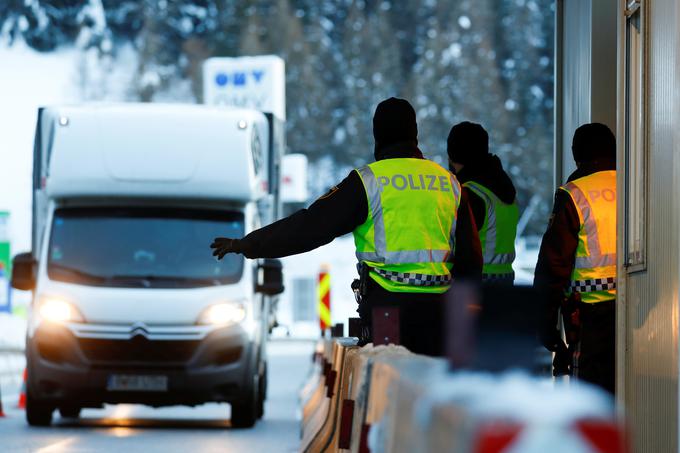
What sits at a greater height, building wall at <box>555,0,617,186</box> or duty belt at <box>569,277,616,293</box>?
building wall at <box>555,0,617,186</box>

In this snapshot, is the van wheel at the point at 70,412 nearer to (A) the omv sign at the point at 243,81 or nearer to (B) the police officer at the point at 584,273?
(B) the police officer at the point at 584,273

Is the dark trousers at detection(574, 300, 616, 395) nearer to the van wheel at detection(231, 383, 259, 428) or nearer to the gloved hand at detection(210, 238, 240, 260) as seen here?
the gloved hand at detection(210, 238, 240, 260)

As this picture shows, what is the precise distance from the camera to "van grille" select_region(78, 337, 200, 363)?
15.1 metres

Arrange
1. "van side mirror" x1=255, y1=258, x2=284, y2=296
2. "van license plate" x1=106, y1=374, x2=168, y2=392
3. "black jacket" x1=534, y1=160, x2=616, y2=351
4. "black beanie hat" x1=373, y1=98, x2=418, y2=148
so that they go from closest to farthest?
"black beanie hat" x1=373, y1=98, x2=418, y2=148
"black jacket" x1=534, y1=160, x2=616, y2=351
"van license plate" x1=106, y1=374, x2=168, y2=392
"van side mirror" x1=255, y1=258, x2=284, y2=296

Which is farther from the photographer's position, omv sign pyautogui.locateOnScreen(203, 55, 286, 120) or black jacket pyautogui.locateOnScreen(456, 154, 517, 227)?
omv sign pyautogui.locateOnScreen(203, 55, 286, 120)

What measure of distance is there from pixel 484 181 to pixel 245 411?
6.12 meters

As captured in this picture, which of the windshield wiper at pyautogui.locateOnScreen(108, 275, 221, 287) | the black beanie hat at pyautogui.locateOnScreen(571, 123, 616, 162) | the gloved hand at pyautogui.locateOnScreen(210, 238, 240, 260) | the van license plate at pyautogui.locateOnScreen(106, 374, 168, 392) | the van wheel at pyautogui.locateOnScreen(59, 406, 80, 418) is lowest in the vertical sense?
the van wheel at pyautogui.locateOnScreen(59, 406, 80, 418)

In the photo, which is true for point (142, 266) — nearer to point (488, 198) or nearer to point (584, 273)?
point (488, 198)

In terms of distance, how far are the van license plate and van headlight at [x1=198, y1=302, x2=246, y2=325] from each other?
2.30 feet

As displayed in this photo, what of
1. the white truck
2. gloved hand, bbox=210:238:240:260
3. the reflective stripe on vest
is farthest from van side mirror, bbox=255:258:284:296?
gloved hand, bbox=210:238:240:260

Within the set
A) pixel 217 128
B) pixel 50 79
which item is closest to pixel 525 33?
pixel 50 79

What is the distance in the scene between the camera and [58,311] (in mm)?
15219

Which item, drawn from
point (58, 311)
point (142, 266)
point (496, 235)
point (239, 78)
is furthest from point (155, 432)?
point (239, 78)

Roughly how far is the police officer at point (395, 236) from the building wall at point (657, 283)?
83cm
